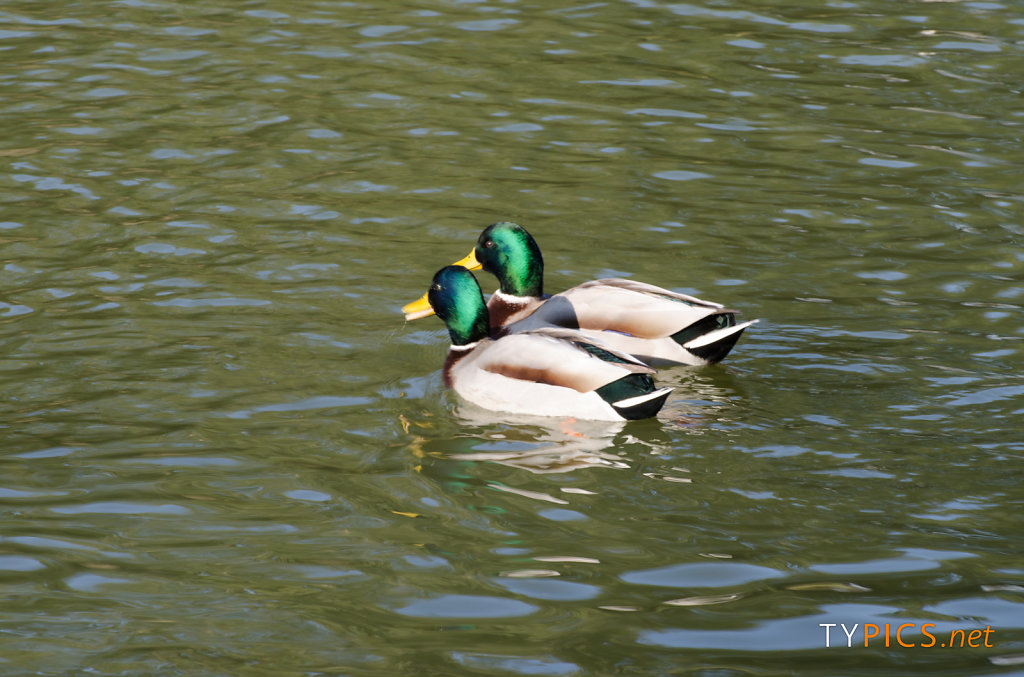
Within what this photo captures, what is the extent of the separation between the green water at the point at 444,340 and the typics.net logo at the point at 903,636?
0.7 inches

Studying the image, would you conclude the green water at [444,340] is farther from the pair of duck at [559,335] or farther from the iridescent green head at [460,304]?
the iridescent green head at [460,304]

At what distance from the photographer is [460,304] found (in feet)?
27.2

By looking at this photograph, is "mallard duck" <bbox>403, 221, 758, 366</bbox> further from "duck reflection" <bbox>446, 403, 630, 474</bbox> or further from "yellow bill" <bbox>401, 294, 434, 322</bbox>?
"duck reflection" <bbox>446, 403, 630, 474</bbox>

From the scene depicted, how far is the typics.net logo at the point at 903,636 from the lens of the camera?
495 centimetres

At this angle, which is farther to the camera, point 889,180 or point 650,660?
point 889,180

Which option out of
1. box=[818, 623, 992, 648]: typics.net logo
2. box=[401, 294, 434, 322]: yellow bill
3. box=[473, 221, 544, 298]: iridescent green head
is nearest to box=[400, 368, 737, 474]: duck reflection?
box=[401, 294, 434, 322]: yellow bill

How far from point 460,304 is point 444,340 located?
0.80 m

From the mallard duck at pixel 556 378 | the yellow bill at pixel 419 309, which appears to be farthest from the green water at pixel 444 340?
the yellow bill at pixel 419 309

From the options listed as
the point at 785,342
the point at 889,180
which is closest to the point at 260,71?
the point at 889,180

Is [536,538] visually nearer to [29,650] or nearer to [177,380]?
[29,650]

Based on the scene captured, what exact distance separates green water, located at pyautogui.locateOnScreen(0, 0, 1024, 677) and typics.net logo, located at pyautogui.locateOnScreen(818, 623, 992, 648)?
19mm

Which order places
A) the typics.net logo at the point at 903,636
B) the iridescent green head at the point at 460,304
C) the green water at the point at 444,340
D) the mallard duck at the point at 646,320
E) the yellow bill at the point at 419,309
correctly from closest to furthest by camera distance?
the typics.net logo at the point at 903,636, the green water at the point at 444,340, the mallard duck at the point at 646,320, the iridescent green head at the point at 460,304, the yellow bill at the point at 419,309

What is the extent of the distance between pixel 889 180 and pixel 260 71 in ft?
19.1

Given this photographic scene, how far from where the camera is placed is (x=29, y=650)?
505 cm
